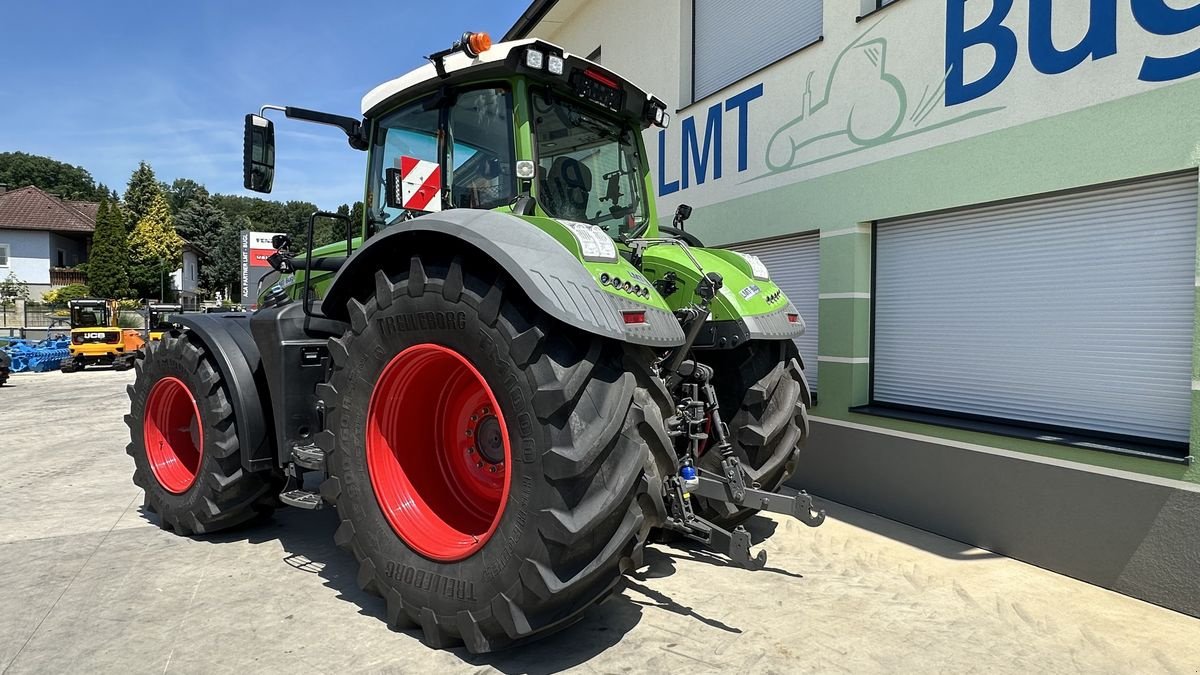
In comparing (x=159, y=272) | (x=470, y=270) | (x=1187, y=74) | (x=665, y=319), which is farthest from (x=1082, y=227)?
(x=159, y=272)

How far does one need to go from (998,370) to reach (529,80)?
11.2 ft

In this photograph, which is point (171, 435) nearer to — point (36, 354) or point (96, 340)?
point (96, 340)

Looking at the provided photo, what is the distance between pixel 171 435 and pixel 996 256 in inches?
216

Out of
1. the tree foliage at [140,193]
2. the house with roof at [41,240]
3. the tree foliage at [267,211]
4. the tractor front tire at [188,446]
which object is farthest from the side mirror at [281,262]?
the tree foliage at [267,211]

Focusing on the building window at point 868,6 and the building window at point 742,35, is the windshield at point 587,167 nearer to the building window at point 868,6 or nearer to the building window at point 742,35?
the building window at point 868,6

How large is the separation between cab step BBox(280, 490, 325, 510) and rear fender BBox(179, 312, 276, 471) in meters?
0.35

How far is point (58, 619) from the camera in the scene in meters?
2.98

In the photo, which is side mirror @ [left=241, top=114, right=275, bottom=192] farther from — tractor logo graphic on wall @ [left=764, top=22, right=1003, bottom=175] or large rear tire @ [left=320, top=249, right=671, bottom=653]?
tractor logo graphic on wall @ [left=764, top=22, right=1003, bottom=175]

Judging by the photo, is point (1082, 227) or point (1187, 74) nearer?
point (1187, 74)

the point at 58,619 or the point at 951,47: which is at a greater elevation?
the point at 951,47

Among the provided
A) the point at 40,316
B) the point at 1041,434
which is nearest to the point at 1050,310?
the point at 1041,434

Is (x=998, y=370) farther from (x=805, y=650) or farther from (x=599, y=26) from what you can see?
(x=599, y=26)

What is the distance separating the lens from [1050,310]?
4.09 metres

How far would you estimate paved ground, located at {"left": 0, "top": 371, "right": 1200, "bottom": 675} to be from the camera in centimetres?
267
